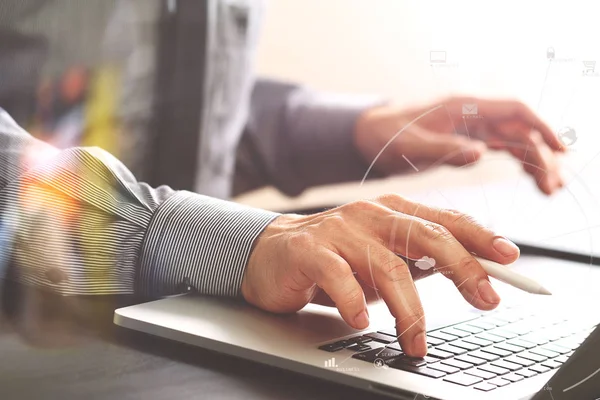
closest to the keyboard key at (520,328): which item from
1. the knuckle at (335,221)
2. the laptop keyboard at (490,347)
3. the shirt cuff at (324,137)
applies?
the laptop keyboard at (490,347)

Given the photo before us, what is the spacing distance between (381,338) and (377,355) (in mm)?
28

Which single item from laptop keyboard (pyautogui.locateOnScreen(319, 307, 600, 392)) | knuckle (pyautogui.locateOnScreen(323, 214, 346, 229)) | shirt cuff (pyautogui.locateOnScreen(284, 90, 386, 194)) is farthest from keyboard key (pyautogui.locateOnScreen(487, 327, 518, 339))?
shirt cuff (pyautogui.locateOnScreen(284, 90, 386, 194))

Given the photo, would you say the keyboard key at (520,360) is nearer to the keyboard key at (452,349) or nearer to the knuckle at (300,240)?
the keyboard key at (452,349)

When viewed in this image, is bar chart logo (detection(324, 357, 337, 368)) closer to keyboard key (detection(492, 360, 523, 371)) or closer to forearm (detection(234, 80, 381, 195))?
keyboard key (detection(492, 360, 523, 371))

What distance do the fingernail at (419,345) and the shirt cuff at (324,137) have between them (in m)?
0.48

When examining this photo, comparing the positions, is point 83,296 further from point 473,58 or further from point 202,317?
point 473,58

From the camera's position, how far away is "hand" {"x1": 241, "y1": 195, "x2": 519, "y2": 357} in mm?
402

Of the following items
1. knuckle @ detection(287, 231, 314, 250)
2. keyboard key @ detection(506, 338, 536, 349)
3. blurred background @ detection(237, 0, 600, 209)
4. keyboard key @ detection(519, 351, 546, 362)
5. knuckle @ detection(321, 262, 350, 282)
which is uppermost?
blurred background @ detection(237, 0, 600, 209)

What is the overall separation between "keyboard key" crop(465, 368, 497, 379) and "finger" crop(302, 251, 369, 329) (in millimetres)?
69

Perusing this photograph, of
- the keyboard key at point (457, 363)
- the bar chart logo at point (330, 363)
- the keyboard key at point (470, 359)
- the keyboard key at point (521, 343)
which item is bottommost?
the keyboard key at point (521, 343)

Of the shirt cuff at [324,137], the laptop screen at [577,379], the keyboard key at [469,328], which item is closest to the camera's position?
the laptop screen at [577,379]

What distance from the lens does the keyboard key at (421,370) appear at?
37 centimetres

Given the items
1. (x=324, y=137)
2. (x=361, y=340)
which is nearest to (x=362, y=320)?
(x=361, y=340)

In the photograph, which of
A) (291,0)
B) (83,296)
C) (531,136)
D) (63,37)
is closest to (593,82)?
(531,136)
